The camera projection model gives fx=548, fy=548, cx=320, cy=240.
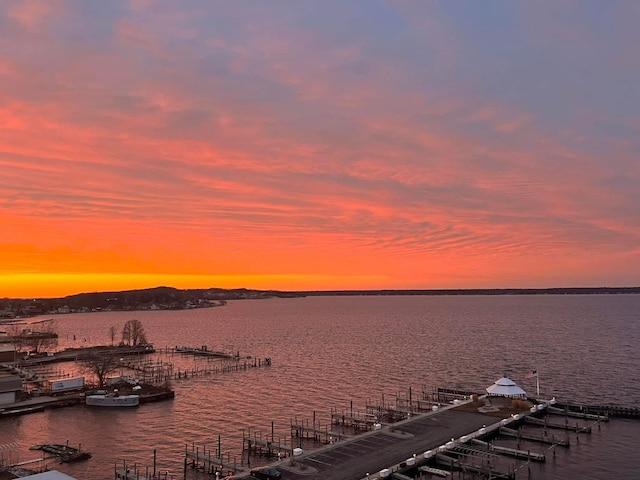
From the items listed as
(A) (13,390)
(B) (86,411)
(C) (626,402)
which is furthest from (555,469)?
(A) (13,390)

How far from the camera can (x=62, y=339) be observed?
579ft

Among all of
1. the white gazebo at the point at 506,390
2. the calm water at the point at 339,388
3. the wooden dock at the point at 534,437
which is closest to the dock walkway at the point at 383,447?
the wooden dock at the point at 534,437

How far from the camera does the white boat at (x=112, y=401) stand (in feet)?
233

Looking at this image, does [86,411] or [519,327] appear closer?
[86,411]

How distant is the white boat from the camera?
71.1 meters

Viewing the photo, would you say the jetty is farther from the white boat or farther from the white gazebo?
Answer: the white gazebo

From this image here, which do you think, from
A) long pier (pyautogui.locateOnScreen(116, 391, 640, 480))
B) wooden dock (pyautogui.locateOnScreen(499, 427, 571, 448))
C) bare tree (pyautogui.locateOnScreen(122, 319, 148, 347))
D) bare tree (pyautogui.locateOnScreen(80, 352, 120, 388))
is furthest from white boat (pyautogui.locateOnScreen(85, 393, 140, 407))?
bare tree (pyautogui.locateOnScreen(122, 319, 148, 347))

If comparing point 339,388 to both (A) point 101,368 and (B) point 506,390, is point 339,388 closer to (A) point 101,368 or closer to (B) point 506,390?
(B) point 506,390

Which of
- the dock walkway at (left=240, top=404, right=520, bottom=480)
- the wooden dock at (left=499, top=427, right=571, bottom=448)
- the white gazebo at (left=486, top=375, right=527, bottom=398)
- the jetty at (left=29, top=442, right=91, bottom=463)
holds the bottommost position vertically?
the jetty at (left=29, top=442, right=91, bottom=463)

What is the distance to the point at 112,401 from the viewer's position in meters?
71.2

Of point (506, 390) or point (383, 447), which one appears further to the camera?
point (506, 390)

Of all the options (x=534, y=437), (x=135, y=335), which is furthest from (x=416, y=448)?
(x=135, y=335)

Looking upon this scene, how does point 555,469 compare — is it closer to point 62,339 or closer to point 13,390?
point 13,390

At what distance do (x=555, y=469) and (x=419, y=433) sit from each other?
11.5 m
